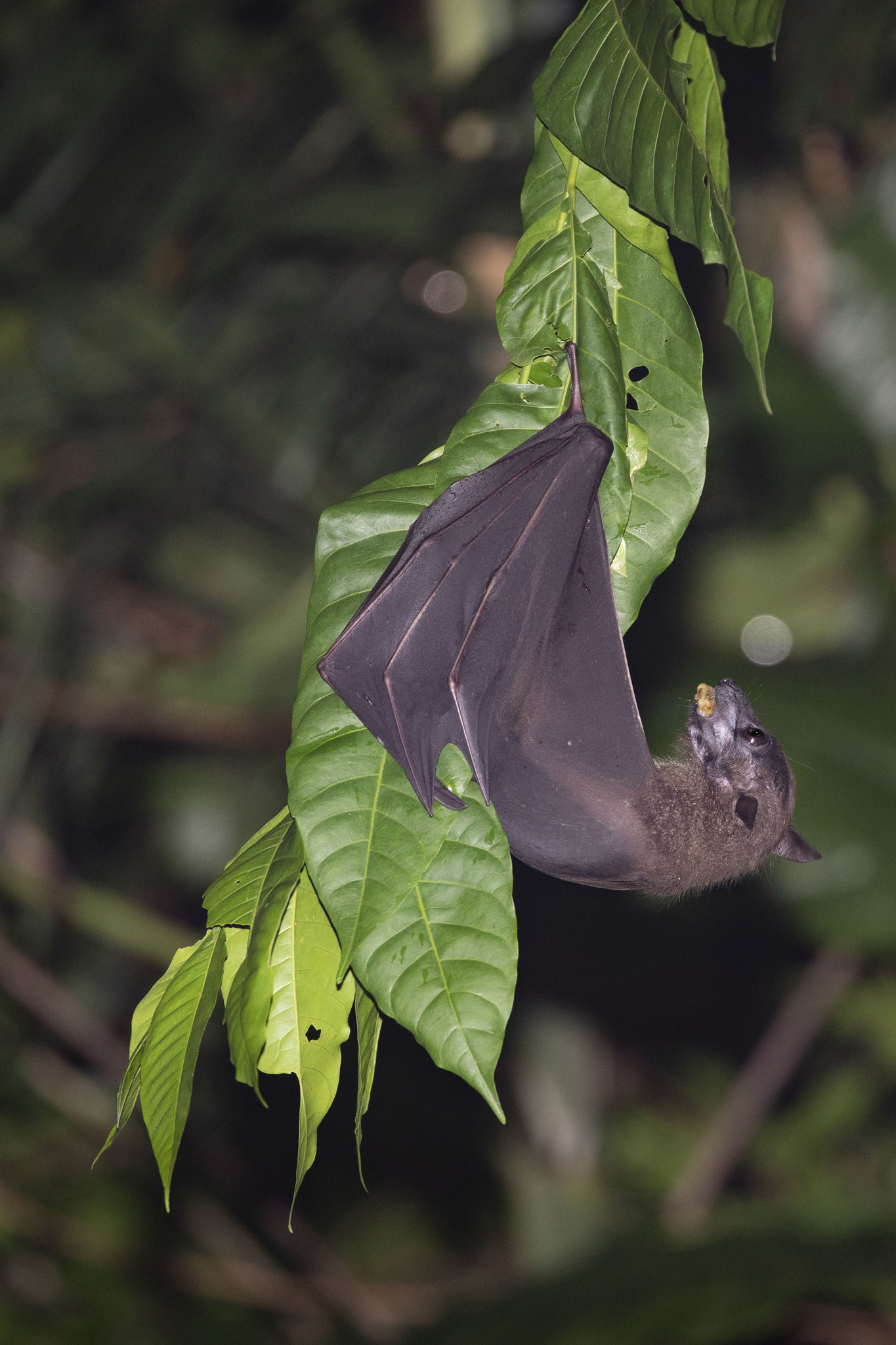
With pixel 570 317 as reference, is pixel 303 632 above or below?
below

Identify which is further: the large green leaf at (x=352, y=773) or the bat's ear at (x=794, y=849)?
the bat's ear at (x=794, y=849)

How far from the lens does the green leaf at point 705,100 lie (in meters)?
0.87

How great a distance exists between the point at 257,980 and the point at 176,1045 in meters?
0.08

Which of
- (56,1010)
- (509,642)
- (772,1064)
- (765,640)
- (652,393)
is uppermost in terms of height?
(652,393)

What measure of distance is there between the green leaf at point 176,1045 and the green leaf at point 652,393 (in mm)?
420

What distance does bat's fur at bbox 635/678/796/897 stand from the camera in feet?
4.29

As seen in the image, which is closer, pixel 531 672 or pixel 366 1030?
pixel 366 1030

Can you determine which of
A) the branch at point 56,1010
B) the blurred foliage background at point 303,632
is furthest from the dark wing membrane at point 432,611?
the branch at point 56,1010

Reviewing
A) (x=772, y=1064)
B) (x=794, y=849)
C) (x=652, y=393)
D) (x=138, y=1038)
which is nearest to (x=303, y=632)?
(x=772, y=1064)

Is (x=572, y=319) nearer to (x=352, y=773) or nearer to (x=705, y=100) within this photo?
(x=705, y=100)

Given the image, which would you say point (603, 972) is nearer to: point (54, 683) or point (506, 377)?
point (54, 683)

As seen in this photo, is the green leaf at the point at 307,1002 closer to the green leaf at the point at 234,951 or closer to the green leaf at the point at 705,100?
the green leaf at the point at 234,951


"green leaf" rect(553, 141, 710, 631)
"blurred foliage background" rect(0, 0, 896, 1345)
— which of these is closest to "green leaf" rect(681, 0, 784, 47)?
"green leaf" rect(553, 141, 710, 631)

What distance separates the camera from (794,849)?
145cm
